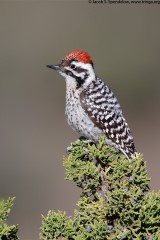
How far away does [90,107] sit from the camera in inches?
260

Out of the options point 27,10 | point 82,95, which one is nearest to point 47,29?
point 27,10

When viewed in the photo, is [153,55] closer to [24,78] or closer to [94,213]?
[24,78]

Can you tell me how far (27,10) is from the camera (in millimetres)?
14883

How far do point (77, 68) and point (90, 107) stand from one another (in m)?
0.40

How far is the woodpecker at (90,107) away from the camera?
21.0 feet

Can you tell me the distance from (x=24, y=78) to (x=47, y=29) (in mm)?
1463

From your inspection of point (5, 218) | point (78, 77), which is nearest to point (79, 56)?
point (78, 77)

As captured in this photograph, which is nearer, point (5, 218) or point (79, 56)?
point (5, 218)

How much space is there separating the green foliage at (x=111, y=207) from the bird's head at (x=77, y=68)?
208cm

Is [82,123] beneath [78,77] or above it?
beneath

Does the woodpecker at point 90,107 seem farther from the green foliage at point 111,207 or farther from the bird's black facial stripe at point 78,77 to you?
the green foliage at point 111,207

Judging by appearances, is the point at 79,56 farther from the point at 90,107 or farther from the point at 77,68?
the point at 90,107

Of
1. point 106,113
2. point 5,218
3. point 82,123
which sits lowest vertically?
point 5,218

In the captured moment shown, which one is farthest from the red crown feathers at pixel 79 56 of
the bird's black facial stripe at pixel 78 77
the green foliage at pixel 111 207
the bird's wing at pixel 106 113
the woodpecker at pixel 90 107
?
the green foliage at pixel 111 207
